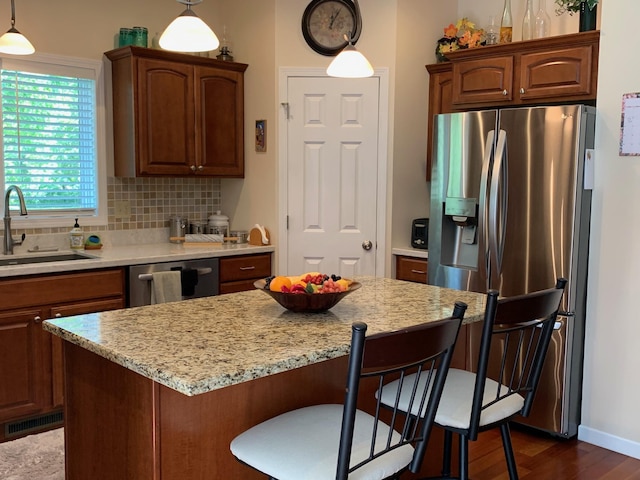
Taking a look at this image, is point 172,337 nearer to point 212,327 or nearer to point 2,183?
point 212,327

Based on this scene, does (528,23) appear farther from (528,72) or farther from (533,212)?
(533,212)

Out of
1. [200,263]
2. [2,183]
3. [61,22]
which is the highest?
[61,22]

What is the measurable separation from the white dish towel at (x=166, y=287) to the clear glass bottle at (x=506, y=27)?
97.4 inches

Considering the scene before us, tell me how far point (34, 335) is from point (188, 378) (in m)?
2.27

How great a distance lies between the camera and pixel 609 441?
3346 millimetres

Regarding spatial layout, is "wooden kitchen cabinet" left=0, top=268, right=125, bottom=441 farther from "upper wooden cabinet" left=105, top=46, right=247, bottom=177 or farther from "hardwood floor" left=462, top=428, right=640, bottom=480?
"hardwood floor" left=462, top=428, right=640, bottom=480

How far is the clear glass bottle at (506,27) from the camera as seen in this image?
3.96 m

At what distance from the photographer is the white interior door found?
14.3 ft

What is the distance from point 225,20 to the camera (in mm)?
4801

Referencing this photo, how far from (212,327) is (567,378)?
2.16 m

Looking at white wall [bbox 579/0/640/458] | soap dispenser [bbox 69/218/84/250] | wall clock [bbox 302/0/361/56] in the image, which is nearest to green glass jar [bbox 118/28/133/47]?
wall clock [bbox 302/0/361/56]

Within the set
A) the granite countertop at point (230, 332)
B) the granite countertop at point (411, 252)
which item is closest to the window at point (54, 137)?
the granite countertop at point (411, 252)

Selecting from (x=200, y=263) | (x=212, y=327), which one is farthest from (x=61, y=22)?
(x=212, y=327)

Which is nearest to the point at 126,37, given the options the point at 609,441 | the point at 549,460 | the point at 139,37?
the point at 139,37
